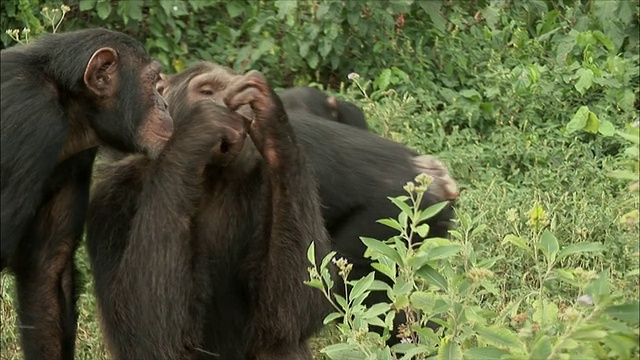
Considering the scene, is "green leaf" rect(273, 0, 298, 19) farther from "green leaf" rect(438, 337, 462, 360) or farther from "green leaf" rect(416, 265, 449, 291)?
"green leaf" rect(438, 337, 462, 360)

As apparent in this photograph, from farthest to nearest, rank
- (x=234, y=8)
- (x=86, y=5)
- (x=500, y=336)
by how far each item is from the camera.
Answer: (x=234, y=8)
(x=86, y=5)
(x=500, y=336)

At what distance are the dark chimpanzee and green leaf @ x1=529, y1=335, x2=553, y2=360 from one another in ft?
5.39

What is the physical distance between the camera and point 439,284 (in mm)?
3260

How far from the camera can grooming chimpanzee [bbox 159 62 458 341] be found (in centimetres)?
454

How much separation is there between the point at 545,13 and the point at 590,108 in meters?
0.84

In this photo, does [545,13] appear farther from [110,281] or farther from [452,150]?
[110,281]

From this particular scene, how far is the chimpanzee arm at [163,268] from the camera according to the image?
386 centimetres

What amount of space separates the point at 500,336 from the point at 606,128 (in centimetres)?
333

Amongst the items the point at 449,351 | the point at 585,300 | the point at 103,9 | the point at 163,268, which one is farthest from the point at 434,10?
the point at 585,300

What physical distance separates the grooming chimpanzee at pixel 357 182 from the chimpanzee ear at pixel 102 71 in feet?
2.27

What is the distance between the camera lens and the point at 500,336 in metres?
3.09

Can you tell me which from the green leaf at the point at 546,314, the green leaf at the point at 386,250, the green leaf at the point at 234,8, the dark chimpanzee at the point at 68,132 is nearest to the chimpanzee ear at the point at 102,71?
the dark chimpanzee at the point at 68,132

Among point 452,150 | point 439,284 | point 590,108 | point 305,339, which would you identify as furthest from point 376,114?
point 439,284

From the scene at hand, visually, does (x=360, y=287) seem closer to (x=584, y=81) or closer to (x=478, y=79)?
(x=584, y=81)
